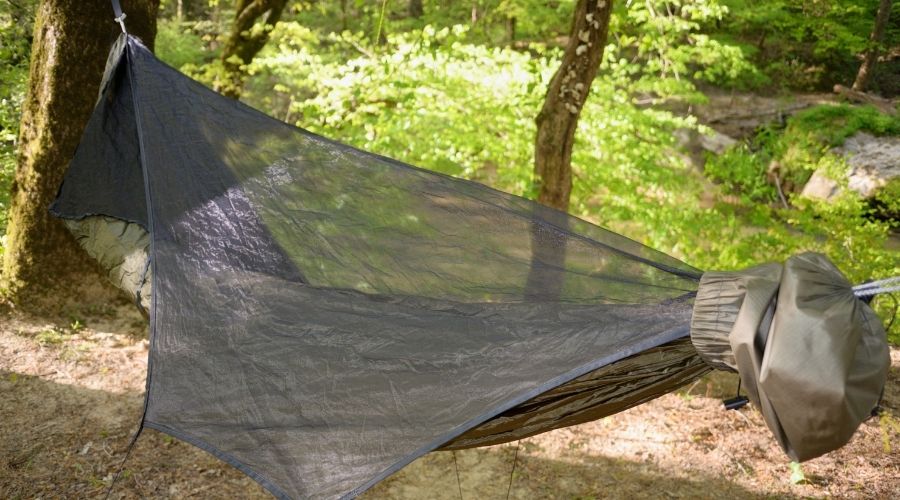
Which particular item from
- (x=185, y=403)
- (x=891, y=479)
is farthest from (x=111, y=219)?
(x=891, y=479)

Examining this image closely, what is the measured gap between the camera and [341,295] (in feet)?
5.93

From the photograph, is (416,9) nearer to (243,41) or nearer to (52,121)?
(243,41)

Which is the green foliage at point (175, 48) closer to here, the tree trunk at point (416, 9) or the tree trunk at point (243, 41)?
the tree trunk at point (243, 41)

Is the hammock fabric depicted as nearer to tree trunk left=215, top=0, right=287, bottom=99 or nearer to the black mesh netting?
the black mesh netting

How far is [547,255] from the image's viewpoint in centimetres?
182

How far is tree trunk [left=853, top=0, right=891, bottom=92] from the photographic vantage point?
7.86 metres

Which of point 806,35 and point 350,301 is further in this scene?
point 806,35

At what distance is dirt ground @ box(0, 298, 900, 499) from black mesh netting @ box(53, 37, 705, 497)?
2.71ft

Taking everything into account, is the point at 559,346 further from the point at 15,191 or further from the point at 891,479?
the point at 15,191

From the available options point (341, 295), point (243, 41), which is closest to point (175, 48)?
point (243, 41)

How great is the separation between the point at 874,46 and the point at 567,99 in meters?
6.82

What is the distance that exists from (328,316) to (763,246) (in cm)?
280

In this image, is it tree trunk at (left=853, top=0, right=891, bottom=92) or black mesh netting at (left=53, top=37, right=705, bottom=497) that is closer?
black mesh netting at (left=53, top=37, right=705, bottom=497)

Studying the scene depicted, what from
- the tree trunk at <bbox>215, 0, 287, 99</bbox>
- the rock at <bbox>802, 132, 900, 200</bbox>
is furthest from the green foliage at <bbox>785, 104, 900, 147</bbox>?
the tree trunk at <bbox>215, 0, 287, 99</bbox>
